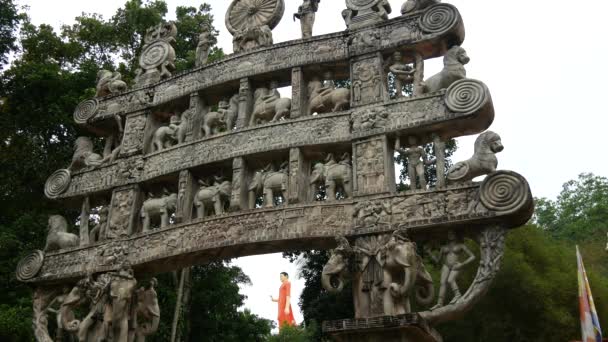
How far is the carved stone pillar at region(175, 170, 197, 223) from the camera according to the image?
9633 millimetres

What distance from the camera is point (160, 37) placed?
12062 millimetres

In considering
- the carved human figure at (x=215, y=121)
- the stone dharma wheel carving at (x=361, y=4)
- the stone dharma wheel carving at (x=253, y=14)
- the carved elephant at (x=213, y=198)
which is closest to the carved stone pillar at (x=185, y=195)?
the carved elephant at (x=213, y=198)

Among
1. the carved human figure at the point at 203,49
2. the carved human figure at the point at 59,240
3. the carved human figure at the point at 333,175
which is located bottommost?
the carved human figure at the point at 59,240

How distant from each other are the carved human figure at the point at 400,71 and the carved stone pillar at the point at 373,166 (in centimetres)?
94

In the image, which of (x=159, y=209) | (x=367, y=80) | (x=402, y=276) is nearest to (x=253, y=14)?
(x=367, y=80)

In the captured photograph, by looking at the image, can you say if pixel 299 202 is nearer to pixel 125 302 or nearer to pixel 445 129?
pixel 445 129

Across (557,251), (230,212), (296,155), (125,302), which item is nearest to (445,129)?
(296,155)

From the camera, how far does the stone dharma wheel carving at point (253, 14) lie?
10.8 meters

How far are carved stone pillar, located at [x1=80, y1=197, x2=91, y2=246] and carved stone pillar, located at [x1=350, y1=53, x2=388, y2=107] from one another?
5.09 meters

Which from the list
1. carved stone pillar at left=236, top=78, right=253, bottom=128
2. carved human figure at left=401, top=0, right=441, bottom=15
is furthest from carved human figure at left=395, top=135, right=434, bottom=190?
carved stone pillar at left=236, top=78, right=253, bottom=128

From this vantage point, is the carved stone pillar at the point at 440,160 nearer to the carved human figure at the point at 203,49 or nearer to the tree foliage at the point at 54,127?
the carved human figure at the point at 203,49

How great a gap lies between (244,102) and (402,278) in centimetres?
405

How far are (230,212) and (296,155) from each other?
1.28 meters

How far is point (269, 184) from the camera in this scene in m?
9.14
